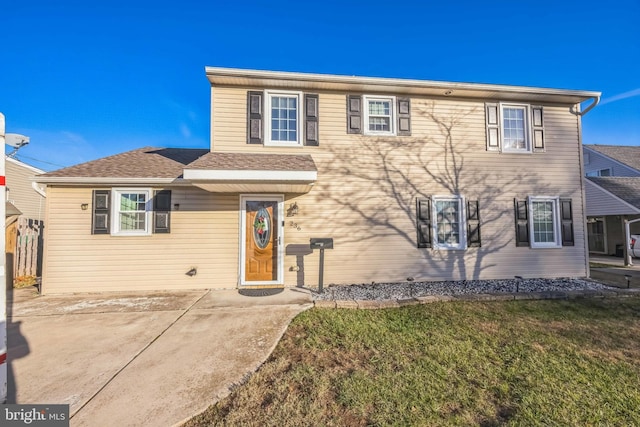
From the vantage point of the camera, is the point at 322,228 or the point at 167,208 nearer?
the point at 167,208

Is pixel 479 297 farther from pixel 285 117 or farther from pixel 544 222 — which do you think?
pixel 285 117

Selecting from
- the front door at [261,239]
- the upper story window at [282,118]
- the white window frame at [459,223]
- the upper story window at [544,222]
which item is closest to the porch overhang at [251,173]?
the front door at [261,239]

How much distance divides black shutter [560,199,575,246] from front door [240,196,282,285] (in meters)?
7.71

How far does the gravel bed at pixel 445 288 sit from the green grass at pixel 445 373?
1204mm

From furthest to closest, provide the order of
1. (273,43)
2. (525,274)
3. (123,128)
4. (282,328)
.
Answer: (123,128), (273,43), (525,274), (282,328)

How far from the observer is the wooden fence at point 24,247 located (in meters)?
6.71

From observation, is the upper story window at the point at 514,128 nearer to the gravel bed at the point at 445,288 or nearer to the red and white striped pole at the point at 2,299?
the gravel bed at the point at 445,288

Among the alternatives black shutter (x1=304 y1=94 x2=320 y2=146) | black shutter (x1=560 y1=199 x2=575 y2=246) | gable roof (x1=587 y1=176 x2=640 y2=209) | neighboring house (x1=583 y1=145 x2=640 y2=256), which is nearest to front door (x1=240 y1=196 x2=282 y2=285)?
black shutter (x1=304 y1=94 x2=320 y2=146)

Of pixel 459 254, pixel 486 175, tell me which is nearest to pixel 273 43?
pixel 486 175

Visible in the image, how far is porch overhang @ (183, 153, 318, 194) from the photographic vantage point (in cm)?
496

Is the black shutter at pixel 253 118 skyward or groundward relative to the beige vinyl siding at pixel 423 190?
skyward

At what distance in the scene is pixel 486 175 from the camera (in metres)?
7.02

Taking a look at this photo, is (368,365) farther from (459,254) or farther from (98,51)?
(98,51)

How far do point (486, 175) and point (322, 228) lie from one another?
4.70m
